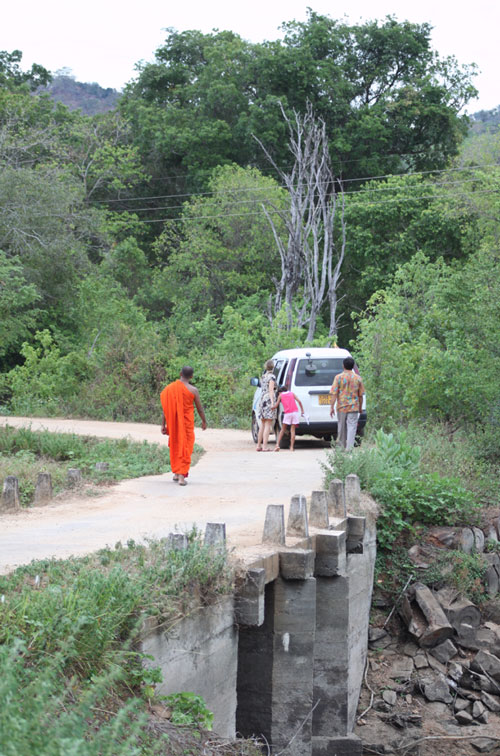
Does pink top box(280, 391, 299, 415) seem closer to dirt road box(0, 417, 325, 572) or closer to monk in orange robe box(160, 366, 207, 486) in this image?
dirt road box(0, 417, 325, 572)

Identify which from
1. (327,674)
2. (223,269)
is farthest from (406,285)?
(327,674)

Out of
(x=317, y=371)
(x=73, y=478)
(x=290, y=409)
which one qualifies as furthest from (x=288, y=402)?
(x=73, y=478)

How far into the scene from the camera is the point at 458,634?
12.5 metres

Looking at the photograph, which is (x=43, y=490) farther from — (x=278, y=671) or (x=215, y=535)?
(x=215, y=535)

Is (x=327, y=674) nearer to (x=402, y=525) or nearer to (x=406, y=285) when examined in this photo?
(x=402, y=525)

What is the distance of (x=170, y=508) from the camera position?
35.6ft

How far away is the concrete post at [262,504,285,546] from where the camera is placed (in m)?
7.98

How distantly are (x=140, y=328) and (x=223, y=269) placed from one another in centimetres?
995

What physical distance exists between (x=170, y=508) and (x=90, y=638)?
5968mm

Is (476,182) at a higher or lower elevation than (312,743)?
higher

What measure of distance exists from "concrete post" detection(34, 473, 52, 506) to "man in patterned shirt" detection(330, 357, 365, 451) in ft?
17.5

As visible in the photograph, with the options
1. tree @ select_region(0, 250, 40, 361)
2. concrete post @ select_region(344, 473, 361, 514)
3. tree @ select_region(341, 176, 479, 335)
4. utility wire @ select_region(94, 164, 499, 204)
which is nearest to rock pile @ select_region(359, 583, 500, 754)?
concrete post @ select_region(344, 473, 361, 514)

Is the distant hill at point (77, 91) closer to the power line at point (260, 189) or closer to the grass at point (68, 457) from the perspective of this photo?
the power line at point (260, 189)

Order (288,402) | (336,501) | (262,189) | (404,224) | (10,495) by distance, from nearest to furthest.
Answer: (336,501) → (10,495) → (288,402) → (404,224) → (262,189)
